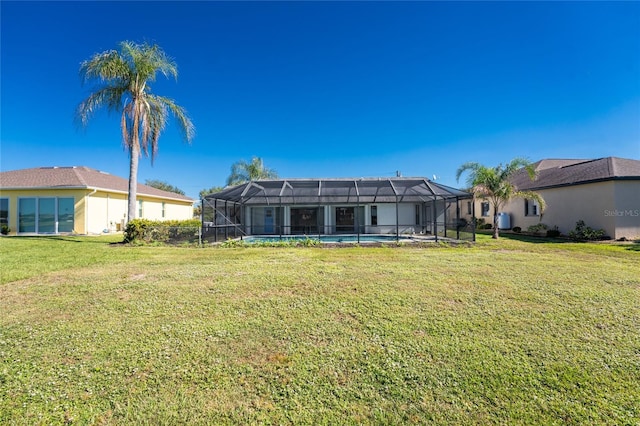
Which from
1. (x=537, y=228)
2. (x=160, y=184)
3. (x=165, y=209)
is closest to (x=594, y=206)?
(x=537, y=228)

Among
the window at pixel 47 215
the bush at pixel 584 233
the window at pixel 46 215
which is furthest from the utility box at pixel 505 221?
the window at pixel 47 215

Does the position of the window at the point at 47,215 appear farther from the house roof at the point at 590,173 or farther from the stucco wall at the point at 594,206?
the house roof at the point at 590,173

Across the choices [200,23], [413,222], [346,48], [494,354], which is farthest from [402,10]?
[494,354]

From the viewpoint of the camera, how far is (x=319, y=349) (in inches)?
122

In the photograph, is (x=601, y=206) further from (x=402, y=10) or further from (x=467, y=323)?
(x=467, y=323)

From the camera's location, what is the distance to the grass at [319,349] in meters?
2.24

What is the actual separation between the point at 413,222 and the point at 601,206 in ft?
30.1

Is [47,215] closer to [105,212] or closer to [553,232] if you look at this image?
[105,212]

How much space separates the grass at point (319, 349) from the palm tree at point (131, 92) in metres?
8.61

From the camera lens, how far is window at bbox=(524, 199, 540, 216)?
1770 centimetres

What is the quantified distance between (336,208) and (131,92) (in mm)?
12641

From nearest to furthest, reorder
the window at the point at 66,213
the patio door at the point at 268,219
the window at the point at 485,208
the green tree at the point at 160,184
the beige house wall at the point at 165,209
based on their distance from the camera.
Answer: the window at the point at 66,213 < the patio door at the point at 268,219 < the beige house wall at the point at 165,209 < the window at the point at 485,208 < the green tree at the point at 160,184

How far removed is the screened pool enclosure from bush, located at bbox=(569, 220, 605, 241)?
16.8 feet

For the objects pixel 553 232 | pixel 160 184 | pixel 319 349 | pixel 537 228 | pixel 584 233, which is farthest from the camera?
pixel 160 184
